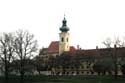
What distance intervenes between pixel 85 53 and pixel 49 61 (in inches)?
543

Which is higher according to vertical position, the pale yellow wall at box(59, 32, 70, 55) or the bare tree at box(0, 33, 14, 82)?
the pale yellow wall at box(59, 32, 70, 55)

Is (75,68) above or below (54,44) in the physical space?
below

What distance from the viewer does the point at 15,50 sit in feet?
259

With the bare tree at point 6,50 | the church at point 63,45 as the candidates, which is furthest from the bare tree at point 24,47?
the church at point 63,45

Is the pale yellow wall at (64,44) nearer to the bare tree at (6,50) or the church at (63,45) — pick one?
the church at (63,45)

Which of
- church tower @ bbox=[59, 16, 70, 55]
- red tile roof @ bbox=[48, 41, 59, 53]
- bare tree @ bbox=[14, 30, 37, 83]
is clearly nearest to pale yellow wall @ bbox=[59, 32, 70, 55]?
church tower @ bbox=[59, 16, 70, 55]

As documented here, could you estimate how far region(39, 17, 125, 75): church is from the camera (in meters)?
96.6

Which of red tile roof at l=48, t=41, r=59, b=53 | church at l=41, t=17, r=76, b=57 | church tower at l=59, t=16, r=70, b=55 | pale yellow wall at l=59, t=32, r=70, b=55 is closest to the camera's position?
church at l=41, t=17, r=76, b=57

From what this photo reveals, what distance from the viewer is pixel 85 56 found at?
12575cm

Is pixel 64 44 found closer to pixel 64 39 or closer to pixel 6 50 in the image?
pixel 64 39

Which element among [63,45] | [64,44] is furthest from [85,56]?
[64,44]

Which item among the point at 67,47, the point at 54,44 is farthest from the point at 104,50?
the point at 54,44

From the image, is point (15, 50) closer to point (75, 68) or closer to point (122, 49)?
point (122, 49)

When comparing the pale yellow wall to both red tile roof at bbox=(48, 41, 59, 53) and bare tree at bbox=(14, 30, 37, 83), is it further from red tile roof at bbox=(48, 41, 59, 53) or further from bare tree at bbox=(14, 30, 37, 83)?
bare tree at bbox=(14, 30, 37, 83)
